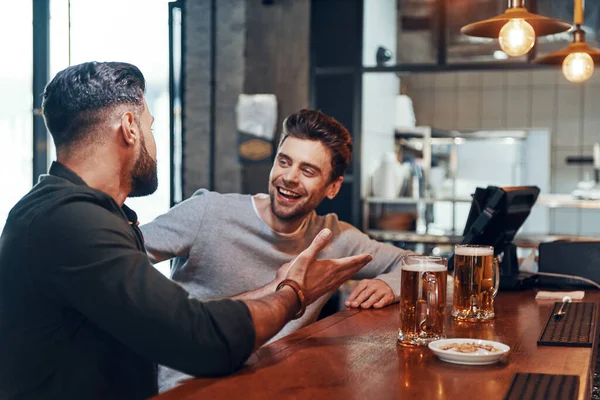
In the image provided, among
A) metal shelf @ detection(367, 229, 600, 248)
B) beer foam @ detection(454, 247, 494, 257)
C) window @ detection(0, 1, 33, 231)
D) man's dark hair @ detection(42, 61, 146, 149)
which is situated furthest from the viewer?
metal shelf @ detection(367, 229, 600, 248)

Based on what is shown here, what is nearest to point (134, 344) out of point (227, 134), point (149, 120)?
point (149, 120)

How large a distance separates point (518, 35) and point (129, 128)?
4.69 feet

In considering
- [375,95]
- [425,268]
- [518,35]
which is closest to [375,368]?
[425,268]

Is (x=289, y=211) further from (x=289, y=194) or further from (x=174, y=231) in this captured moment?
(x=174, y=231)

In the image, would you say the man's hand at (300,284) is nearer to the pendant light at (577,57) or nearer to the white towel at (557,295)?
the white towel at (557,295)

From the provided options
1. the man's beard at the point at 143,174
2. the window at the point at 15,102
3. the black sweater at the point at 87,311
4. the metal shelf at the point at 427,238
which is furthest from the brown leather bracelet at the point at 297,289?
the metal shelf at the point at 427,238

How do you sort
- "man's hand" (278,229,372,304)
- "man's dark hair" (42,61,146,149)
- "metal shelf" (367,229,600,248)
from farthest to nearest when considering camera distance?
"metal shelf" (367,229,600,248), "man's hand" (278,229,372,304), "man's dark hair" (42,61,146,149)

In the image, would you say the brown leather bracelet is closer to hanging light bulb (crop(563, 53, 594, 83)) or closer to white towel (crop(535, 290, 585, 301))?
white towel (crop(535, 290, 585, 301))

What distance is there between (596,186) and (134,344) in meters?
6.90

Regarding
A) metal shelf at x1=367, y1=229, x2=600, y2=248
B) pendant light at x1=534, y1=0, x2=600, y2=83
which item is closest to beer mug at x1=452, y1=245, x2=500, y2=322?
pendant light at x1=534, y1=0, x2=600, y2=83

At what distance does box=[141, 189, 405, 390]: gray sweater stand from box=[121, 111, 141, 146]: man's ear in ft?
2.40

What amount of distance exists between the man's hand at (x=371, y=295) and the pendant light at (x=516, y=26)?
0.93 metres

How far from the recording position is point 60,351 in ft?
4.40

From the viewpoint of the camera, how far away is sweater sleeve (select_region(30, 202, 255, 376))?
1245 millimetres
